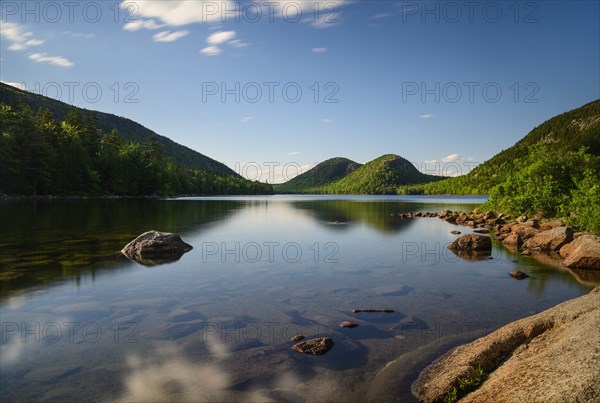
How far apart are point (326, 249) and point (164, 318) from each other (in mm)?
19134

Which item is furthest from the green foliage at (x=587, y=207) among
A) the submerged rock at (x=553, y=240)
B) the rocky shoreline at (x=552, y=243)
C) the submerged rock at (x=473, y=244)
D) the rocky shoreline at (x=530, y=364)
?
the rocky shoreline at (x=530, y=364)

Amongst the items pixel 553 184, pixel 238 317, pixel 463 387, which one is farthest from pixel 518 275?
pixel 553 184

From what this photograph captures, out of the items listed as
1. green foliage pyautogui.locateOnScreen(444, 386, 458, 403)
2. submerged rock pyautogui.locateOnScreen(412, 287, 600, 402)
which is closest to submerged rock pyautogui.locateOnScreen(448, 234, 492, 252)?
submerged rock pyautogui.locateOnScreen(412, 287, 600, 402)

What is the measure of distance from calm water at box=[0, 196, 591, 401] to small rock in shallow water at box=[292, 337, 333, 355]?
35cm

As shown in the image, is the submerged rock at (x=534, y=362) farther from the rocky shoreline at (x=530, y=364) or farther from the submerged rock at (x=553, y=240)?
the submerged rock at (x=553, y=240)

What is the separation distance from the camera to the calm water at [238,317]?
916cm

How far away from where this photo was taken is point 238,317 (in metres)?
14.0

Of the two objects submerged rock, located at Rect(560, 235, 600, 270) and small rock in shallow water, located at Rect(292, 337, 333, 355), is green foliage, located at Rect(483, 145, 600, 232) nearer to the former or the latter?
submerged rock, located at Rect(560, 235, 600, 270)

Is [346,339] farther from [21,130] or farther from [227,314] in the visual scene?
[21,130]

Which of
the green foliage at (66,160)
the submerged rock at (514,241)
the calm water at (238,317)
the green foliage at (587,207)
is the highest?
the green foliage at (66,160)

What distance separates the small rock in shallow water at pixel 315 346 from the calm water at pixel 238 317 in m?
0.35

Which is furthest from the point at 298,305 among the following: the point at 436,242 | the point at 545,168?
the point at 545,168

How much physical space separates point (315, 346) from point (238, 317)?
4.04 metres

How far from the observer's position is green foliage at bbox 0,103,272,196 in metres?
98.2
